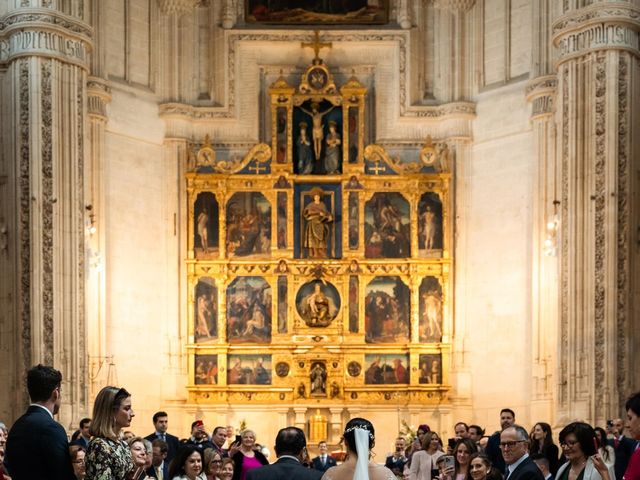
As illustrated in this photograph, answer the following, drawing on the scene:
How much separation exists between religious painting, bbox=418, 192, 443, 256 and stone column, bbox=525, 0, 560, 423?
2.67 meters

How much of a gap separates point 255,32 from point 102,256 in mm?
7010

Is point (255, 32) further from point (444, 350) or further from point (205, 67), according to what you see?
point (444, 350)

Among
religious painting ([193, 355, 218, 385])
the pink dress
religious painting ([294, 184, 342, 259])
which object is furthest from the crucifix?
the pink dress

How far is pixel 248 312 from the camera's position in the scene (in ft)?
109

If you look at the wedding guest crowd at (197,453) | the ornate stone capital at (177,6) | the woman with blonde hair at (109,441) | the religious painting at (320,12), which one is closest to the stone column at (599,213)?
the religious painting at (320,12)

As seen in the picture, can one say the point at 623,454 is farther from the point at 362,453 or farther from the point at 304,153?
the point at 304,153

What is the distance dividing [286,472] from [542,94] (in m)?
21.6

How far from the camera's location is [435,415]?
32.8 meters

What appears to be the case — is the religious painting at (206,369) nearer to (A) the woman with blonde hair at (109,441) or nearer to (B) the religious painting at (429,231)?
(B) the religious painting at (429,231)

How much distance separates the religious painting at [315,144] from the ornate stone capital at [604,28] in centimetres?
782

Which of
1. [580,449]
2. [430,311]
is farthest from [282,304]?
[580,449]

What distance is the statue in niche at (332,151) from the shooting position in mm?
33812

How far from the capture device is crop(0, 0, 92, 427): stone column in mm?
26844

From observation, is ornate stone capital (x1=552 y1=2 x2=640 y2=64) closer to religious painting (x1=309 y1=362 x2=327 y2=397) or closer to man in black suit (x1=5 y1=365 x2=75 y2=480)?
religious painting (x1=309 y1=362 x2=327 y2=397)
